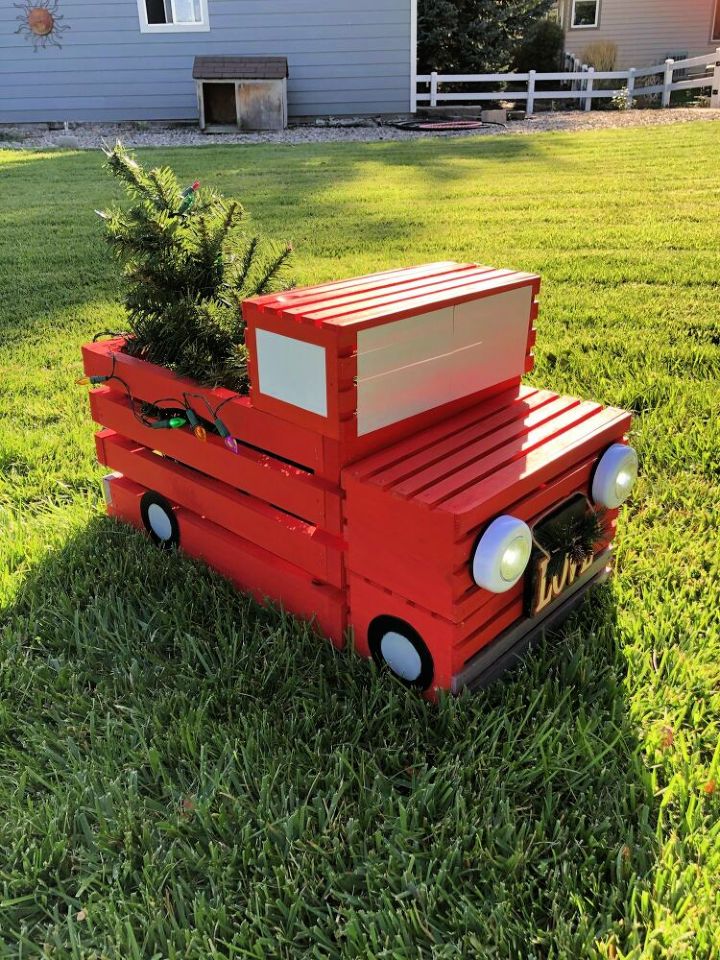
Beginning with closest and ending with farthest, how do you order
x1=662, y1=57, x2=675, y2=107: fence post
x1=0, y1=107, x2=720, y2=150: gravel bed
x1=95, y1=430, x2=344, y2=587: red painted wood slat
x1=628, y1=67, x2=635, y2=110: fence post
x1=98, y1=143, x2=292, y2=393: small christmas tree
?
x1=95, y1=430, x2=344, y2=587: red painted wood slat < x1=98, y1=143, x2=292, y2=393: small christmas tree < x1=0, y1=107, x2=720, y2=150: gravel bed < x1=662, y1=57, x2=675, y2=107: fence post < x1=628, y1=67, x2=635, y2=110: fence post

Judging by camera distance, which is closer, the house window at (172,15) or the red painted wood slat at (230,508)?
the red painted wood slat at (230,508)

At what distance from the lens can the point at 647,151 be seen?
8.93 m

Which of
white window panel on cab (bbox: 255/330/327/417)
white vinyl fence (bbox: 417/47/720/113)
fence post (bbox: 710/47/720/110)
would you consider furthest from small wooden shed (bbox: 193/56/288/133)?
white window panel on cab (bbox: 255/330/327/417)

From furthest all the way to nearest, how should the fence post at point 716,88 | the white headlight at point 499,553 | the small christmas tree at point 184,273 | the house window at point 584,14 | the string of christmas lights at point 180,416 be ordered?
the house window at point 584,14, the fence post at point 716,88, the small christmas tree at point 184,273, the string of christmas lights at point 180,416, the white headlight at point 499,553

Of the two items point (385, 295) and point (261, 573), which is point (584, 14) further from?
point (261, 573)

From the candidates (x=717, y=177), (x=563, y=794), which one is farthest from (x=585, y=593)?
(x=717, y=177)

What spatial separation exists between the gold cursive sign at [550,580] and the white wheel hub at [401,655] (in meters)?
0.28

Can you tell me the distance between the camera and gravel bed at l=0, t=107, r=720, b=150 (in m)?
12.1

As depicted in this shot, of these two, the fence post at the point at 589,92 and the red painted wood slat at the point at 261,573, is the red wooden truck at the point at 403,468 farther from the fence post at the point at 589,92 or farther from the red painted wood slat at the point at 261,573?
the fence post at the point at 589,92

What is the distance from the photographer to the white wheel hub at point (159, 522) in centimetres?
231

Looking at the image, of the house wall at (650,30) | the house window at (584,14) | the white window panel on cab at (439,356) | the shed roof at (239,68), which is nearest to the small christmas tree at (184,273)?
the white window panel on cab at (439,356)

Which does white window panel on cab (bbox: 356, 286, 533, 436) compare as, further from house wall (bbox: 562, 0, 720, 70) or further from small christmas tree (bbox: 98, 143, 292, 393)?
house wall (bbox: 562, 0, 720, 70)

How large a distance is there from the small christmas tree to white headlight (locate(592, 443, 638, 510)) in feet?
2.99

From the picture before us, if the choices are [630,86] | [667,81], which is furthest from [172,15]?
[667,81]
